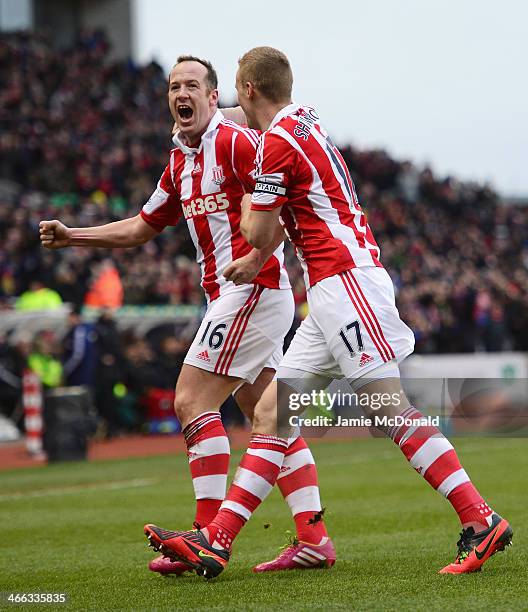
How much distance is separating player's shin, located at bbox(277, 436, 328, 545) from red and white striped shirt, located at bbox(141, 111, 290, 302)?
90cm

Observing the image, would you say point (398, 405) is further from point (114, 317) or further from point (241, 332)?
point (114, 317)

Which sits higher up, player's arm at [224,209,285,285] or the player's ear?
the player's ear

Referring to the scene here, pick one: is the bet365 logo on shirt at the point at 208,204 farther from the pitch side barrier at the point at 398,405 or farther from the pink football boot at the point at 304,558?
the pink football boot at the point at 304,558

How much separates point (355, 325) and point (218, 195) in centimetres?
118

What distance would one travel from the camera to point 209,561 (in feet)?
17.4

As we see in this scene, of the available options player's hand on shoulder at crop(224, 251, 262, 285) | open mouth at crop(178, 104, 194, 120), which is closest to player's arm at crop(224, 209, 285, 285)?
player's hand on shoulder at crop(224, 251, 262, 285)

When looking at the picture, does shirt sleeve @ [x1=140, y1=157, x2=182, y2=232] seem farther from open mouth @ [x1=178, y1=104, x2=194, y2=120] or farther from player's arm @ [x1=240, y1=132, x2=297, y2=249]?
player's arm @ [x1=240, y1=132, x2=297, y2=249]

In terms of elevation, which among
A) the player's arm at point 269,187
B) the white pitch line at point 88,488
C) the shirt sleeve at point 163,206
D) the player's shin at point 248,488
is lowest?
the white pitch line at point 88,488

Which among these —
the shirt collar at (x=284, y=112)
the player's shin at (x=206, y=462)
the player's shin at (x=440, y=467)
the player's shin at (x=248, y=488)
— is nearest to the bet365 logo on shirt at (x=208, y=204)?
the shirt collar at (x=284, y=112)

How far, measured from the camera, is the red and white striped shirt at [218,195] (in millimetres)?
6039

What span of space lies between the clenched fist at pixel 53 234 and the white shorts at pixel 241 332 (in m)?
0.87

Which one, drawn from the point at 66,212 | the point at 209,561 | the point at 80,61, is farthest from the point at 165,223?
the point at 80,61

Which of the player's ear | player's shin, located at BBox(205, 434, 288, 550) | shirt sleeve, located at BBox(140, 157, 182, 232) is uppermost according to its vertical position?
the player's ear

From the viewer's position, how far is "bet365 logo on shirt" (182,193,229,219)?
6.06 m
